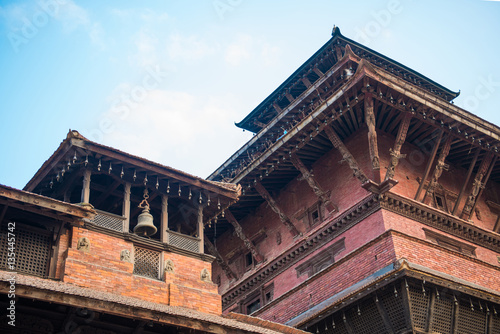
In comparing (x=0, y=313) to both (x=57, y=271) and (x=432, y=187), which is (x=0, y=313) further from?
(x=432, y=187)

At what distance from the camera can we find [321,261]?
2055 cm

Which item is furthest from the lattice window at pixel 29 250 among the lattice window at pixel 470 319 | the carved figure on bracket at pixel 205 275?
the lattice window at pixel 470 319

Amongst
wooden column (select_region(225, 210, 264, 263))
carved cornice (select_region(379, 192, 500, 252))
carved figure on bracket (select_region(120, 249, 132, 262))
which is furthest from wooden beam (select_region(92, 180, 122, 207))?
wooden column (select_region(225, 210, 264, 263))

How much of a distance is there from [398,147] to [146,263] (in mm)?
9227

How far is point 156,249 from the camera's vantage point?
15.3m

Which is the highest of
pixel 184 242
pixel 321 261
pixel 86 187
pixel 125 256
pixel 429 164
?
pixel 429 164

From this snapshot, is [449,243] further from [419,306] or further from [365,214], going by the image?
[419,306]

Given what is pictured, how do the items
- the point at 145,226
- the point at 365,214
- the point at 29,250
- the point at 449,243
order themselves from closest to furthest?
the point at 29,250, the point at 145,226, the point at 365,214, the point at 449,243

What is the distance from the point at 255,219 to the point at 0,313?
1459cm

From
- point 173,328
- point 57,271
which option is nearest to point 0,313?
point 57,271

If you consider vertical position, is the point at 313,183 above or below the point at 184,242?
above

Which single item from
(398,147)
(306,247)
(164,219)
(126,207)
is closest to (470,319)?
(398,147)

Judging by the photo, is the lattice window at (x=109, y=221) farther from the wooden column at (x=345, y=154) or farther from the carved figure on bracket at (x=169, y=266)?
the wooden column at (x=345, y=154)

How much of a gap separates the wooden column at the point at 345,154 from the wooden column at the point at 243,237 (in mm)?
5440
